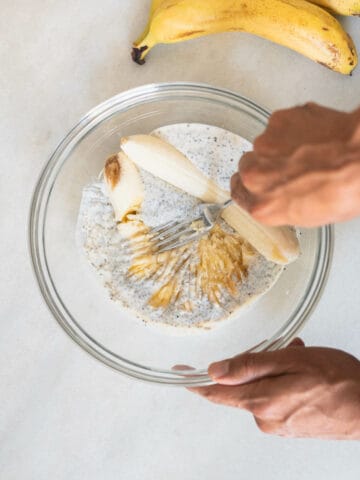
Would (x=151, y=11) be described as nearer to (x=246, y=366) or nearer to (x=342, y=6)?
(x=342, y=6)

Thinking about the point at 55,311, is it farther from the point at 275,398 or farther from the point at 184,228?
the point at 275,398

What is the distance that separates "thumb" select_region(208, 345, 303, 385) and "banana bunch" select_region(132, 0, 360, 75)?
35cm

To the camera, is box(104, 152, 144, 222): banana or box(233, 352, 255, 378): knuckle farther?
box(104, 152, 144, 222): banana

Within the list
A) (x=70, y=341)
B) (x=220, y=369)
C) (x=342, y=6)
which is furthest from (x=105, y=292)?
(x=342, y=6)

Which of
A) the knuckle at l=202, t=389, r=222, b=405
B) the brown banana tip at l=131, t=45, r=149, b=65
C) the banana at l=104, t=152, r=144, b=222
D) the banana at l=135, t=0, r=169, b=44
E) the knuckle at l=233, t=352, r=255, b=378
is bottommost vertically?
the knuckle at l=202, t=389, r=222, b=405

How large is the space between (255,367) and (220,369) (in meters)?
0.04

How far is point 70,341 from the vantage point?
0.82 m

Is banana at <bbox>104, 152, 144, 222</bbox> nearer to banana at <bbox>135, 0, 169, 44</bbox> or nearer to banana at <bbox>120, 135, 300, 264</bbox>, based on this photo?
banana at <bbox>120, 135, 300, 264</bbox>

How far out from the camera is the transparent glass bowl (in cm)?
78

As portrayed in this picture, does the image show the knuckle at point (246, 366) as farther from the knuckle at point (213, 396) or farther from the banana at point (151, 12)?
the banana at point (151, 12)

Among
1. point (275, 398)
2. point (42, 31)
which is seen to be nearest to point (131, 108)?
point (42, 31)

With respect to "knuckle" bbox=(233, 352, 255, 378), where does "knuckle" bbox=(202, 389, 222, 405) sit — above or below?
below

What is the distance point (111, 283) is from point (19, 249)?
0.43 ft

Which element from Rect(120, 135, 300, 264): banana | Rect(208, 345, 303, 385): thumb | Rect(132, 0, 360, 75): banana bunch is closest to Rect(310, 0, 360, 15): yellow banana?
Rect(132, 0, 360, 75): banana bunch
